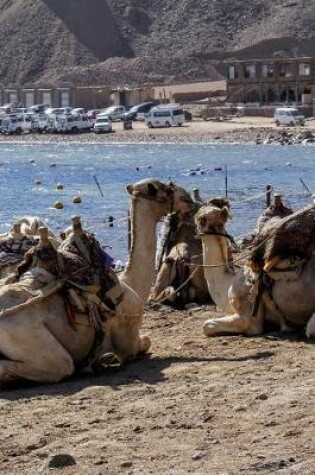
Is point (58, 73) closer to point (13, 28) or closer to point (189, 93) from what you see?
point (13, 28)

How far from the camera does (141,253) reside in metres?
10.9

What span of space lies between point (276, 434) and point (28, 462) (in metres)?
1.33

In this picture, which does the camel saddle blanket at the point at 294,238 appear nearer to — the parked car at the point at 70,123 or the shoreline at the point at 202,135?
the shoreline at the point at 202,135

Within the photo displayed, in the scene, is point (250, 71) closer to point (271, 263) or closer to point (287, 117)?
point (287, 117)

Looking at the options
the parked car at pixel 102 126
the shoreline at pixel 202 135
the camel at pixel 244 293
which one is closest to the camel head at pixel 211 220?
the camel at pixel 244 293

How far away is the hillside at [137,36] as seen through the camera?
509 feet

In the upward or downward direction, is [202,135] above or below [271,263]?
below

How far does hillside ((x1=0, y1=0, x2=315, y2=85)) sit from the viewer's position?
155m

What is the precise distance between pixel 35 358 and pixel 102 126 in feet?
296

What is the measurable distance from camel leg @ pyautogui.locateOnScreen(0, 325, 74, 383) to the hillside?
466 ft

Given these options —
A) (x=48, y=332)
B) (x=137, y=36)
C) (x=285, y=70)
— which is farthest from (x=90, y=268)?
(x=137, y=36)

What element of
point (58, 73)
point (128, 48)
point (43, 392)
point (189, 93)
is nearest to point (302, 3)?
point (128, 48)

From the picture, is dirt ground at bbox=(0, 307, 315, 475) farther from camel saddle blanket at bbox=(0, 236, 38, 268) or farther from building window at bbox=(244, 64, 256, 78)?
building window at bbox=(244, 64, 256, 78)

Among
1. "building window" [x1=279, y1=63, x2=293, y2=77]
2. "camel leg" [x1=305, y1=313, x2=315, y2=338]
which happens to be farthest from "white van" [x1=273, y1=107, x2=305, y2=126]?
"camel leg" [x1=305, y1=313, x2=315, y2=338]
